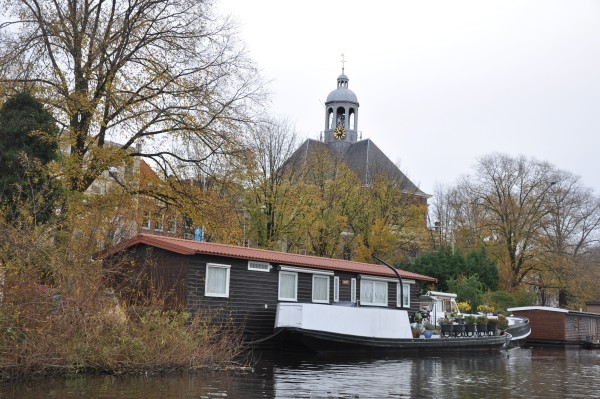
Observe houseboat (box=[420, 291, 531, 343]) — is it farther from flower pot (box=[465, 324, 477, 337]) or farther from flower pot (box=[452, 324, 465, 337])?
flower pot (box=[452, 324, 465, 337])

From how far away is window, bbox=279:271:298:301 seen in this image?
28078 millimetres

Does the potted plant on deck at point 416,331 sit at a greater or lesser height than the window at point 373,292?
lesser

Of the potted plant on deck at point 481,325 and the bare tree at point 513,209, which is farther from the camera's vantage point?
the bare tree at point 513,209

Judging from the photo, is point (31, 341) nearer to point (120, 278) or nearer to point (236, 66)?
point (120, 278)

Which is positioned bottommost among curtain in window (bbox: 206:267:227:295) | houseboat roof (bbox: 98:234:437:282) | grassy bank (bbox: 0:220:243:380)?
grassy bank (bbox: 0:220:243:380)

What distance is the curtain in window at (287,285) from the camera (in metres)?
28.1

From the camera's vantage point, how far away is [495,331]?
34.2 m

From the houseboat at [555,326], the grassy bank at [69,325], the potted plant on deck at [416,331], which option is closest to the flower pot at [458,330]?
the potted plant on deck at [416,331]

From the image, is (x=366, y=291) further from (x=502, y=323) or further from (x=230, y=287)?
(x=502, y=323)

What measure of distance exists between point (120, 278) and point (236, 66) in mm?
9270

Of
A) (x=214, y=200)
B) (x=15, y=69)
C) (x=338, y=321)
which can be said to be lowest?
(x=338, y=321)

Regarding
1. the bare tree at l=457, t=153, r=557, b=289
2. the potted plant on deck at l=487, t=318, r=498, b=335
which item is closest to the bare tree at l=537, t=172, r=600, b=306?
the bare tree at l=457, t=153, r=557, b=289

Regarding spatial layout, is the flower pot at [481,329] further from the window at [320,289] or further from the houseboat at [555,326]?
the houseboat at [555,326]

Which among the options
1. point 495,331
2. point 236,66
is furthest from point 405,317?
point 236,66
